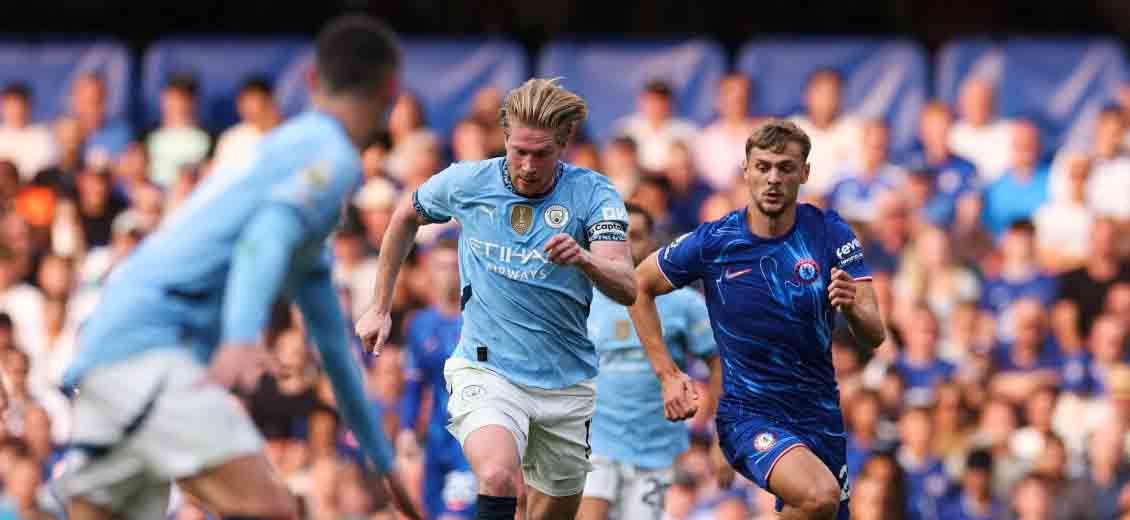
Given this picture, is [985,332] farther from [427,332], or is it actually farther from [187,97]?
[187,97]

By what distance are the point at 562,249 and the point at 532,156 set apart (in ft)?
2.82

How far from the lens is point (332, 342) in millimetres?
6555

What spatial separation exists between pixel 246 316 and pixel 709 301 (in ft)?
11.1

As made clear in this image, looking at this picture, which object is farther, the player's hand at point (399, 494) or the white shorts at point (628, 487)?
the white shorts at point (628, 487)

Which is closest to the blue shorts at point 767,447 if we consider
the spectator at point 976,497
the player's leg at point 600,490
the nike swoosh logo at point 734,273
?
the nike swoosh logo at point 734,273

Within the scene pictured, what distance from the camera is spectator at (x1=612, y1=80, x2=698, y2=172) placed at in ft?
52.3

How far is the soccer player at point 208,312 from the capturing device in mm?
6227

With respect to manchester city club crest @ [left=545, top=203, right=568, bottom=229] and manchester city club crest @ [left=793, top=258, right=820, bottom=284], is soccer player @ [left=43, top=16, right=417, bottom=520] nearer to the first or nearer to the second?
manchester city club crest @ [left=545, top=203, right=568, bottom=229]

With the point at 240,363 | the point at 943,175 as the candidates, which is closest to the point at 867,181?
the point at 943,175

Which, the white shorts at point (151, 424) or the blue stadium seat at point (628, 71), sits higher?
the blue stadium seat at point (628, 71)

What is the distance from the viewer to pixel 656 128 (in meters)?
16.2

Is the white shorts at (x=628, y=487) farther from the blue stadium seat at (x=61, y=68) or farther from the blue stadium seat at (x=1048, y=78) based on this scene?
the blue stadium seat at (x=61, y=68)

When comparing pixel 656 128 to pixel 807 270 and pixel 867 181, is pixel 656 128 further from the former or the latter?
pixel 807 270

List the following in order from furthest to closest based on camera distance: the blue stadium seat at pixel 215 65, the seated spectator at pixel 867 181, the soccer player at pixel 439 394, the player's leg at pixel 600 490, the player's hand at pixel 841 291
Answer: the blue stadium seat at pixel 215 65 < the seated spectator at pixel 867 181 < the soccer player at pixel 439 394 < the player's leg at pixel 600 490 < the player's hand at pixel 841 291
